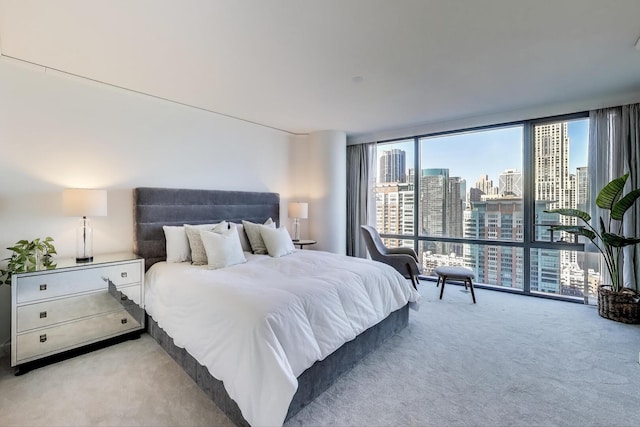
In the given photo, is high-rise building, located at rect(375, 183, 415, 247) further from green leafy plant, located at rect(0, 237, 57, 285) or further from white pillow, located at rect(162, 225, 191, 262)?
green leafy plant, located at rect(0, 237, 57, 285)

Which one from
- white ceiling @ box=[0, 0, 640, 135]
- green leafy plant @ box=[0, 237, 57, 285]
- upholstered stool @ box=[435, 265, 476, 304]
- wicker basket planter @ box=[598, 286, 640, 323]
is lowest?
wicker basket planter @ box=[598, 286, 640, 323]

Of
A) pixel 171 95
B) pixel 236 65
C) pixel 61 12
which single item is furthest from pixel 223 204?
pixel 61 12

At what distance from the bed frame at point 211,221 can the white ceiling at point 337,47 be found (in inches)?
50.0

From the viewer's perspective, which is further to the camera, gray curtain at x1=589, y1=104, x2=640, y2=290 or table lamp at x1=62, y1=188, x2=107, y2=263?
gray curtain at x1=589, y1=104, x2=640, y2=290

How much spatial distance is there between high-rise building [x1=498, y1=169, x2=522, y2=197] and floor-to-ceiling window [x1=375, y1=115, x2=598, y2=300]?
0.01 metres

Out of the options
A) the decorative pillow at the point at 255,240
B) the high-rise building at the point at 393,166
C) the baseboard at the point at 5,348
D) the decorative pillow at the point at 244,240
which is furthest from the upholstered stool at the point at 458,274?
the baseboard at the point at 5,348

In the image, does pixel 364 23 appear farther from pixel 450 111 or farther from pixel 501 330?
pixel 501 330

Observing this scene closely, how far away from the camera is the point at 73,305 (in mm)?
2508

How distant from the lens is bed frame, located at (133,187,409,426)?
1882 millimetres

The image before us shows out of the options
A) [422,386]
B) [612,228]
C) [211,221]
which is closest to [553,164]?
[612,228]

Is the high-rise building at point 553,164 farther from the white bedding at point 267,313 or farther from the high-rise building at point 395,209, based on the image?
the white bedding at point 267,313

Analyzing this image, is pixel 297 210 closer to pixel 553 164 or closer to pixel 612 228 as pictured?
pixel 553 164

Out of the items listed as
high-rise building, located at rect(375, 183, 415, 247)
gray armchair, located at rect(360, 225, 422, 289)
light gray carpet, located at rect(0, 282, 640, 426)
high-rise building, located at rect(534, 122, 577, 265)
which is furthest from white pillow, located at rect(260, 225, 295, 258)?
high-rise building, located at rect(534, 122, 577, 265)

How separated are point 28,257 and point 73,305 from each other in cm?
55
